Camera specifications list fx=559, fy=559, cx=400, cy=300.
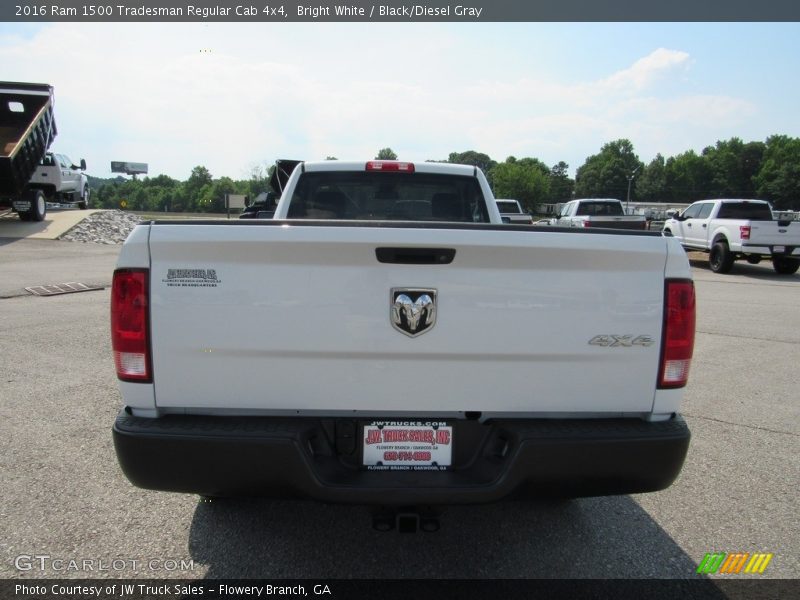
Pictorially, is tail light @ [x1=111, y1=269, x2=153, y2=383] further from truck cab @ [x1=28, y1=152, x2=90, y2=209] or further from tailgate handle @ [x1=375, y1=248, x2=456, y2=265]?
truck cab @ [x1=28, y1=152, x2=90, y2=209]

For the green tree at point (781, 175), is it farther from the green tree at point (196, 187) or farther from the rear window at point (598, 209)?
the green tree at point (196, 187)

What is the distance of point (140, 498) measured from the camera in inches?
125

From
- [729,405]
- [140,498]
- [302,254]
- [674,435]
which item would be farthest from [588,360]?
[729,405]

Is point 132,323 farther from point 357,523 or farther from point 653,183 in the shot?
point 653,183

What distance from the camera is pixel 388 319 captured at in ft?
7.10

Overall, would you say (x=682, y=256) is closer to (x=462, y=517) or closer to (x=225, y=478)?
(x=462, y=517)

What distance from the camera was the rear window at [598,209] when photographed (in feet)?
69.9

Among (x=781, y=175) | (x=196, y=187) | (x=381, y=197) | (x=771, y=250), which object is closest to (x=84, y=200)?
(x=381, y=197)

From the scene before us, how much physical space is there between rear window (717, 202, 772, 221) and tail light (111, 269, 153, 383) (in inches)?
747

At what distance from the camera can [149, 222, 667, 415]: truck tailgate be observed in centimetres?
214

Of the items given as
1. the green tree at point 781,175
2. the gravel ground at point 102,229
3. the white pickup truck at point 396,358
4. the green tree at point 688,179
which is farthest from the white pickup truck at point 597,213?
the green tree at point 688,179

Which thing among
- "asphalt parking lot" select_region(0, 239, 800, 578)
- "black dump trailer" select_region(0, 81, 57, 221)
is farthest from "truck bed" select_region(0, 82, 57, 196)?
"asphalt parking lot" select_region(0, 239, 800, 578)

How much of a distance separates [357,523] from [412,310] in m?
1.45

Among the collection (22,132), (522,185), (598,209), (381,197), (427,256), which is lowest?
(598,209)
